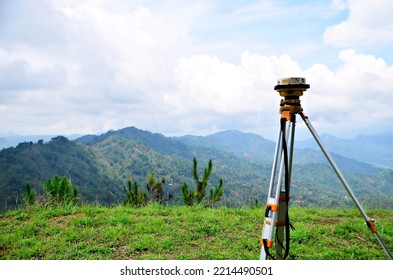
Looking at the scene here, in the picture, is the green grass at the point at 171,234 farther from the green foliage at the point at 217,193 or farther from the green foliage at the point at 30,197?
the green foliage at the point at 217,193

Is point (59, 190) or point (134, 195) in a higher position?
point (59, 190)

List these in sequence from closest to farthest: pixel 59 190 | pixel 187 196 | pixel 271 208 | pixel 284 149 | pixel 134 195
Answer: pixel 271 208
pixel 284 149
pixel 59 190
pixel 134 195
pixel 187 196

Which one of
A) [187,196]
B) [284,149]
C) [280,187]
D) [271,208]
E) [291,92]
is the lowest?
[187,196]

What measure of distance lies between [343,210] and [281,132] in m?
3.57

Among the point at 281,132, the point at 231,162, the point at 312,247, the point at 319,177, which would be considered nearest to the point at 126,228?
the point at 312,247

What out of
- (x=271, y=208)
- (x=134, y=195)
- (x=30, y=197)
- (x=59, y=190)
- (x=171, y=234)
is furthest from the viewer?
(x=134, y=195)

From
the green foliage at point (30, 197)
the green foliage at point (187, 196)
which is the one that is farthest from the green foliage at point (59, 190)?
the green foliage at point (187, 196)

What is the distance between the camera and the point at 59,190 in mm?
5895

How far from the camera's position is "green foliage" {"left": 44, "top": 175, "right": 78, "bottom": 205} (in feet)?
18.5

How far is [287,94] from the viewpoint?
7.75 feet

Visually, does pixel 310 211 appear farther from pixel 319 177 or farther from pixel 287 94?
pixel 319 177

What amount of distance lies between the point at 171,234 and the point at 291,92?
238cm

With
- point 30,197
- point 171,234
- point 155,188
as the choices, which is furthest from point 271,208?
point 30,197

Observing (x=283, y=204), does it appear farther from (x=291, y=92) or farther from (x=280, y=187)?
(x=291, y=92)
